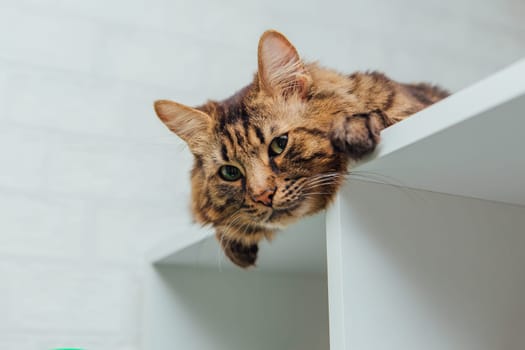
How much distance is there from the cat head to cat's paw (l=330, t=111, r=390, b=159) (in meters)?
0.03

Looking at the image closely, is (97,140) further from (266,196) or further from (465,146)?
(465,146)

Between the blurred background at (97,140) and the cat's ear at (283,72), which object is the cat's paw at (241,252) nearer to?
the cat's ear at (283,72)

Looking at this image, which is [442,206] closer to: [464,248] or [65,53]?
[464,248]

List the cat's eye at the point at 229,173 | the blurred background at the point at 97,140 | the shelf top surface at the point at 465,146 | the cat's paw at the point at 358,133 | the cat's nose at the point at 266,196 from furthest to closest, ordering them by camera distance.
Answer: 1. the blurred background at the point at 97,140
2. the cat's eye at the point at 229,173
3. the cat's nose at the point at 266,196
4. the cat's paw at the point at 358,133
5. the shelf top surface at the point at 465,146

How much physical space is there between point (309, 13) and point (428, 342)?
115 centimetres

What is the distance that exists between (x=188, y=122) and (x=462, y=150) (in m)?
0.44

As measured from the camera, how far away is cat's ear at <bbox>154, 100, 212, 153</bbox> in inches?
38.4

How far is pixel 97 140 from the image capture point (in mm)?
1445

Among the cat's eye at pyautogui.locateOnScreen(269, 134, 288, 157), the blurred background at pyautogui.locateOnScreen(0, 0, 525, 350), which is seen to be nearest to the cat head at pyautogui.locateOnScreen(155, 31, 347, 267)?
the cat's eye at pyautogui.locateOnScreen(269, 134, 288, 157)

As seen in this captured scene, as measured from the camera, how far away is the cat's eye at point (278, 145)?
85 cm

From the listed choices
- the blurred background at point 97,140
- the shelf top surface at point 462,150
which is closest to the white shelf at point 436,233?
the shelf top surface at point 462,150

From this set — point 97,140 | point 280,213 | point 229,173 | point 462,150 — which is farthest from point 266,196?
point 97,140

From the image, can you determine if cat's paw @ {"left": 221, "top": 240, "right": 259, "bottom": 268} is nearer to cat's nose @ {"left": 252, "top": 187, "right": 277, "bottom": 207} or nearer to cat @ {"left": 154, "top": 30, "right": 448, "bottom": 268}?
A: cat @ {"left": 154, "top": 30, "right": 448, "bottom": 268}

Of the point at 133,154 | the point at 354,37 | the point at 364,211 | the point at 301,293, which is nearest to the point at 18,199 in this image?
the point at 133,154
